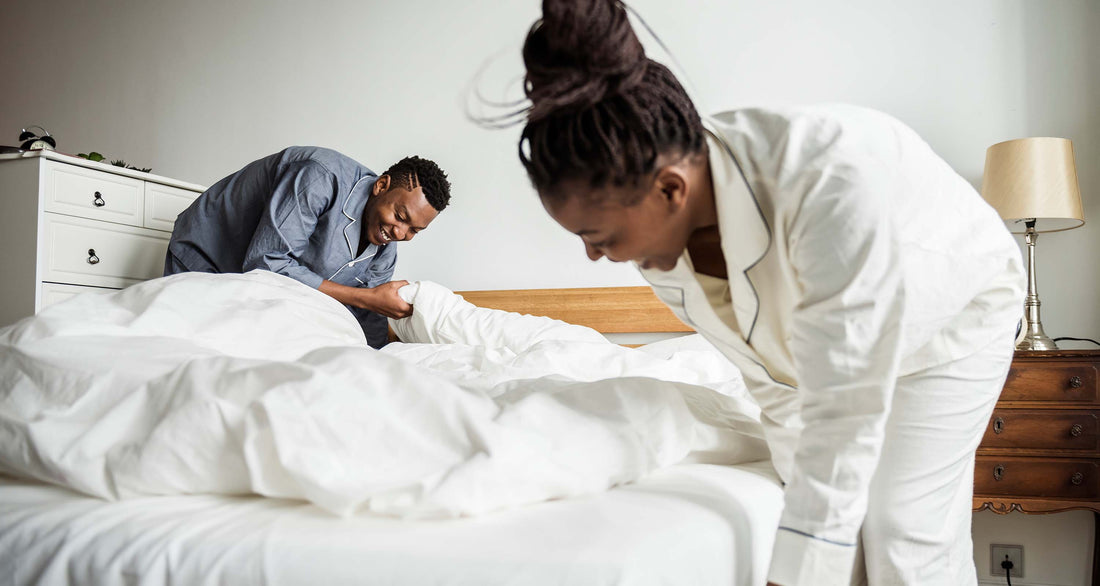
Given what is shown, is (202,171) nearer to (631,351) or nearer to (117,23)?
(117,23)

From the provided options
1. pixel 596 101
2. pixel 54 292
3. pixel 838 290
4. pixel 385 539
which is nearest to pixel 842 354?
pixel 838 290

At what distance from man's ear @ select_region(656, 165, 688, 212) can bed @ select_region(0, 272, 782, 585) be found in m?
0.29

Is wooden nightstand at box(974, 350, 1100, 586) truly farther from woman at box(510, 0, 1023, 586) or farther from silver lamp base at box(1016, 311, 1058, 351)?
woman at box(510, 0, 1023, 586)

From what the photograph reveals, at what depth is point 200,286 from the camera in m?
1.38

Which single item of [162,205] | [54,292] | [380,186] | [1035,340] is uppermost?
[380,186]

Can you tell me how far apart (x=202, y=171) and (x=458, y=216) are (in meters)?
1.25

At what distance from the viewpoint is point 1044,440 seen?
6.09 ft

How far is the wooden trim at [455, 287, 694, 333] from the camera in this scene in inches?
94.7

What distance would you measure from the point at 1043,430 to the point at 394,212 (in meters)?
1.71

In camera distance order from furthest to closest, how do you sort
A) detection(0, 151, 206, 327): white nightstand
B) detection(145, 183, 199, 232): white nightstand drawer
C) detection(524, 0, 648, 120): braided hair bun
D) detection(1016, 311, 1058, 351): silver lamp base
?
1. detection(145, 183, 199, 232): white nightstand drawer
2. detection(0, 151, 206, 327): white nightstand
3. detection(1016, 311, 1058, 351): silver lamp base
4. detection(524, 0, 648, 120): braided hair bun

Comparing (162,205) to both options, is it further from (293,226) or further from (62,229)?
(293,226)

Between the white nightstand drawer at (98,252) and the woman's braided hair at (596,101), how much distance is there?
222 centimetres

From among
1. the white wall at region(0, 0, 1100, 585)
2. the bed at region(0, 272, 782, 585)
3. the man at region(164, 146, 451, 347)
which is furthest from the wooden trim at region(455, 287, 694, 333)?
the bed at region(0, 272, 782, 585)

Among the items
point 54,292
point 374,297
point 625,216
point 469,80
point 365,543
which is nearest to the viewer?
point 365,543
